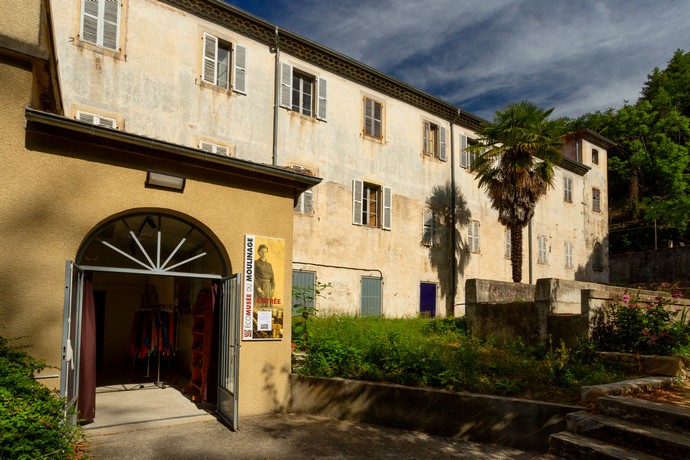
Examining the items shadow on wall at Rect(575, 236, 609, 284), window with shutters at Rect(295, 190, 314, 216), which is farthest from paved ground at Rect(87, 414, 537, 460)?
shadow on wall at Rect(575, 236, 609, 284)

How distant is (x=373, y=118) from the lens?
54.8 ft

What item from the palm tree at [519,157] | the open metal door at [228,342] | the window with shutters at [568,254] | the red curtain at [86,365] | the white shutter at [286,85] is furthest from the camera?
the window with shutters at [568,254]

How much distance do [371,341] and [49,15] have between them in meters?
7.68

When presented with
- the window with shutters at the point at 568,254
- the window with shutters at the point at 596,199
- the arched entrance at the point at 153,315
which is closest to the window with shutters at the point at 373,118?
the arched entrance at the point at 153,315

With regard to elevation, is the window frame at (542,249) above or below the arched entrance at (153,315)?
above

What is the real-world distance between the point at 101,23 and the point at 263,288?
8111 mm

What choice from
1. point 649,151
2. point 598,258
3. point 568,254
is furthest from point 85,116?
point 649,151

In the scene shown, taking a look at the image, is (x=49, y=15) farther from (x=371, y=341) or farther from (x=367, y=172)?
(x=367, y=172)

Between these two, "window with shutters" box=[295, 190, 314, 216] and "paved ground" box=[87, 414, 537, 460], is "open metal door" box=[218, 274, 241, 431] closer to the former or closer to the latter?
"paved ground" box=[87, 414, 537, 460]

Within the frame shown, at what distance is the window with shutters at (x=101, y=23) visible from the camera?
36.0 feet

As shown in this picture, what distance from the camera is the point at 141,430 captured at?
693 centimetres

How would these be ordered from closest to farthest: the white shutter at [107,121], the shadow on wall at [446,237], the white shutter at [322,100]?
1. the white shutter at [107,121]
2. the white shutter at [322,100]
3. the shadow on wall at [446,237]

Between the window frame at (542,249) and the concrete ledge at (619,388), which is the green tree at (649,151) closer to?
the window frame at (542,249)

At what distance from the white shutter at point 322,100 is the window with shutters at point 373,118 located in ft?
5.78
